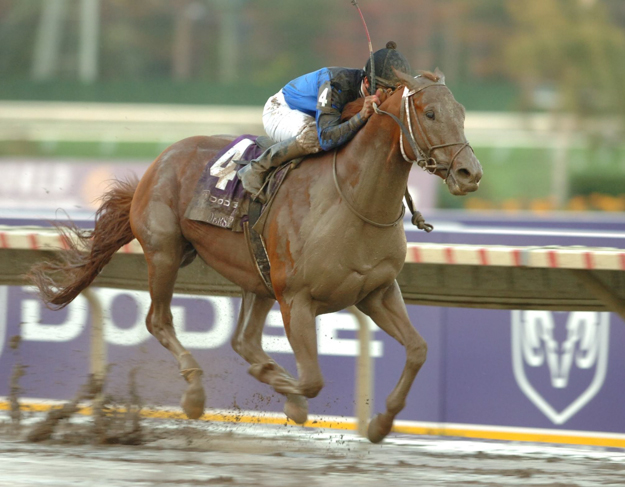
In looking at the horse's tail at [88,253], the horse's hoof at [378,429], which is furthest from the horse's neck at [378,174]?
the horse's tail at [88,253]

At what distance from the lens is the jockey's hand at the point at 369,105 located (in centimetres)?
512

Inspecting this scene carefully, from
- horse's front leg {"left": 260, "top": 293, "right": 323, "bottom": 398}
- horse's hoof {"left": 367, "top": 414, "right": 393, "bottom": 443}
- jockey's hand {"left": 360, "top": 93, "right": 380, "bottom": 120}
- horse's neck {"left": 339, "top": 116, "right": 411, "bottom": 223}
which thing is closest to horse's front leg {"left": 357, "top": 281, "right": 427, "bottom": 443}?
horse's hoof {"left": 367, "top": 414, "right": 393, "bottom": 443}

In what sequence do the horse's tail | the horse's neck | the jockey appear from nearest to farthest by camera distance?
the horse's neck, the jockey, the horse's tail

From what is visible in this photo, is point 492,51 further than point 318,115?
Yes

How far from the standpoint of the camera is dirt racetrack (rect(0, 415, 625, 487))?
476 centimetres

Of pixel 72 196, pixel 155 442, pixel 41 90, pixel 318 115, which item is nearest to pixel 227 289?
pixel 155 442

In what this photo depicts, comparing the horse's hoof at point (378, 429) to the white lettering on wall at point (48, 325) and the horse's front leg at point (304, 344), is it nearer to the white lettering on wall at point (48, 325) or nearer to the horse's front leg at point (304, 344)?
the horse's front leg at point (304, 344)

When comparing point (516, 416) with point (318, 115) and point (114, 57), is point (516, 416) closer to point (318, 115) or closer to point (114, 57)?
point (318, 115)

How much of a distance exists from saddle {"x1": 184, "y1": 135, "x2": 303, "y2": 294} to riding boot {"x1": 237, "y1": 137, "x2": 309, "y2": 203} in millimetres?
38

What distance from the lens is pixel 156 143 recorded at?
20.4 meters

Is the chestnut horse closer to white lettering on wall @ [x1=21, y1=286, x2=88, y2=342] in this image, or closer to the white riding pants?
the white riding pants

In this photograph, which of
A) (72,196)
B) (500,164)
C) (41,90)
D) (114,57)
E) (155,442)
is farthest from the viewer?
(114,57)

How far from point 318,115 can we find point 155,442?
2.04 m

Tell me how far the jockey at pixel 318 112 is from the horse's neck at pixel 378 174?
0.10m
